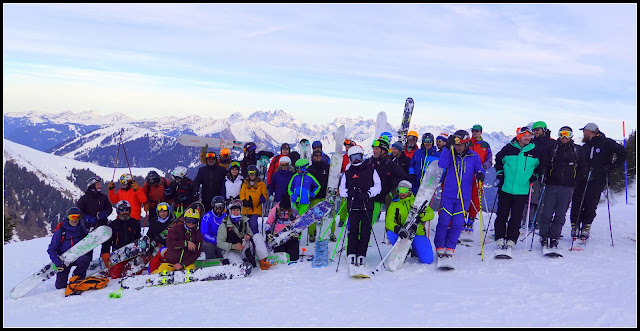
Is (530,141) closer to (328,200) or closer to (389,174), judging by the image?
(389,174)

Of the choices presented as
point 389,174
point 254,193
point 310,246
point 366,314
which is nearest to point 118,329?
point 366,314

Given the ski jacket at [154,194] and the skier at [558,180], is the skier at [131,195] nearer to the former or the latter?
the ski jacket at [154,194]

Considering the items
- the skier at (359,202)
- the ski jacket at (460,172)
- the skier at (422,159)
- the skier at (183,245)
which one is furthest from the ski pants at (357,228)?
the skier at (183,245)

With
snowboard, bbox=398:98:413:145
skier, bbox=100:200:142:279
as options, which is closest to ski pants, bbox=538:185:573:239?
snowboard, bbox=398:98:413:145

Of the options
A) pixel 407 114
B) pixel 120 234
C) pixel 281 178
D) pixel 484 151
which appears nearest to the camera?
pixel 120 234

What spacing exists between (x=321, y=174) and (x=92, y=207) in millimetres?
4277

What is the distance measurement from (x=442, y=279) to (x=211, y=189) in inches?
183

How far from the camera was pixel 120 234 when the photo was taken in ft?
24.3

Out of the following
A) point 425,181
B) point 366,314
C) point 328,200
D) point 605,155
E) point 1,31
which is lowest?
point 366,314

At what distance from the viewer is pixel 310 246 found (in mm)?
8469

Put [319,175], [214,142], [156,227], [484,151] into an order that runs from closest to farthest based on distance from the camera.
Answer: [156,227], [319,175], [484,151], [214,142]

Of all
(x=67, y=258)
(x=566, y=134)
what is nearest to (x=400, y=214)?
(x=566, y=134)

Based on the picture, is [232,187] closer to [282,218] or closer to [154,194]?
[282,218]

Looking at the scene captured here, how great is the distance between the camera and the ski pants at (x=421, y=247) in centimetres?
696
